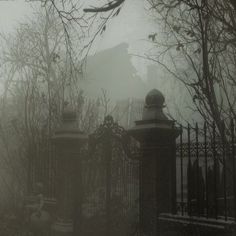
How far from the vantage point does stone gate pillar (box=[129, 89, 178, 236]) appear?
7.98 meters

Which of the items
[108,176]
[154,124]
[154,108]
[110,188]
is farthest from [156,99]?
[110,188]

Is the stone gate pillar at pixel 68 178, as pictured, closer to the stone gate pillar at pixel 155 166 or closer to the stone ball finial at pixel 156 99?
the stone gate pillar at pixel 155 166

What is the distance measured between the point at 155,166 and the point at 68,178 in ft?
8.91

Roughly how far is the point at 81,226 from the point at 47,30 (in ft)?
47.6

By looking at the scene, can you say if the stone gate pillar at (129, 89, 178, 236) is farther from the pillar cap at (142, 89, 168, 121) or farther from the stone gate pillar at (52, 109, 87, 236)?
the stone gate pillar at (52, 109, 87, 236)

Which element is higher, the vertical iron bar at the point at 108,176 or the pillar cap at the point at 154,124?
the pillar cap at the point at 154,124

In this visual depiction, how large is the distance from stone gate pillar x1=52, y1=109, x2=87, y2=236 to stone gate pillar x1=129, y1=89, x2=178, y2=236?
2.17m

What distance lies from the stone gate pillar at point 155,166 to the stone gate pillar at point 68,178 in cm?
217

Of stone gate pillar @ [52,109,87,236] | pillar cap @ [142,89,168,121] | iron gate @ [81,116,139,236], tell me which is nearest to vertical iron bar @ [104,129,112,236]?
iron gate @ [81,116,139,236]

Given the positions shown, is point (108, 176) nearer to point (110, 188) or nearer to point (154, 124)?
point (110, 188)

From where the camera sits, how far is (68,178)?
1010 cm

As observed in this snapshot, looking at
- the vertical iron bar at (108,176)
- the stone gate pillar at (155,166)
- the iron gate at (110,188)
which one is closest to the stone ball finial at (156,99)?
the stone gate pillar at (155,166)

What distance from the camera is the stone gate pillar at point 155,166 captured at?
7.98 meters

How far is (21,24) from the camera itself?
2191cm
